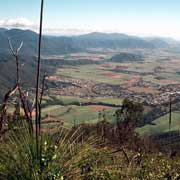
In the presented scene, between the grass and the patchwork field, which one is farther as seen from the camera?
the patchwork field

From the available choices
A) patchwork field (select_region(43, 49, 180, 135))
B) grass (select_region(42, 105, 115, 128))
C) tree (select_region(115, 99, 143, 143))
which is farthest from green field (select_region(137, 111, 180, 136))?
tree (select_region(115, 99, 143, 143))

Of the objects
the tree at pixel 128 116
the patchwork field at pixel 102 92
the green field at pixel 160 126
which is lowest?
the patchwork field at pixel 102 92

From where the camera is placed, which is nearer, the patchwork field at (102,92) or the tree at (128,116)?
the tree at (128,116)

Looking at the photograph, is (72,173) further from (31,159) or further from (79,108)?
(79,108)

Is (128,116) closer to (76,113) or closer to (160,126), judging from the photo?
(160,126)

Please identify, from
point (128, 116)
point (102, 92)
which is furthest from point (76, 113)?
point (102, 92)

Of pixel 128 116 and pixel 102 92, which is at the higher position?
pixel 128 116

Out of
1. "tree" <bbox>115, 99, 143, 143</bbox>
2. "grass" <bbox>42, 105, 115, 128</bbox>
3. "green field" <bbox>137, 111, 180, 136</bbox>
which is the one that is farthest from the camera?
"grass" <bbox>42, 105, 115, 128</bbox>

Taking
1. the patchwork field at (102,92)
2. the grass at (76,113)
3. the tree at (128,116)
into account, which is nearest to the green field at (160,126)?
the patchwork field at (102,92)

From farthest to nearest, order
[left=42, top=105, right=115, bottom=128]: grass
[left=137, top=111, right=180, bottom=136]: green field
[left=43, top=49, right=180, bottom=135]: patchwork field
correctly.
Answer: [left=43, top=49, right=180, bottom=135]: patchwork field < [left=42, top=105, right=115, bottom=128]: grass < [left=137, top=111, right=180, bottom=136]: green field

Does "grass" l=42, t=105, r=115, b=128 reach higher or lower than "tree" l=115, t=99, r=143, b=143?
lower

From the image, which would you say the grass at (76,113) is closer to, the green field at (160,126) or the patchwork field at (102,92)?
the patchwork field at (102,92)

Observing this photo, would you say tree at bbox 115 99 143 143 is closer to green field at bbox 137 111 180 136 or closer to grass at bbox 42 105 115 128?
green field at bbox 137 111 180 136

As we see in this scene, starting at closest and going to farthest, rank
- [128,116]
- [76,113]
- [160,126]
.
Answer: [128,116] → [160,126] → [76,113]
